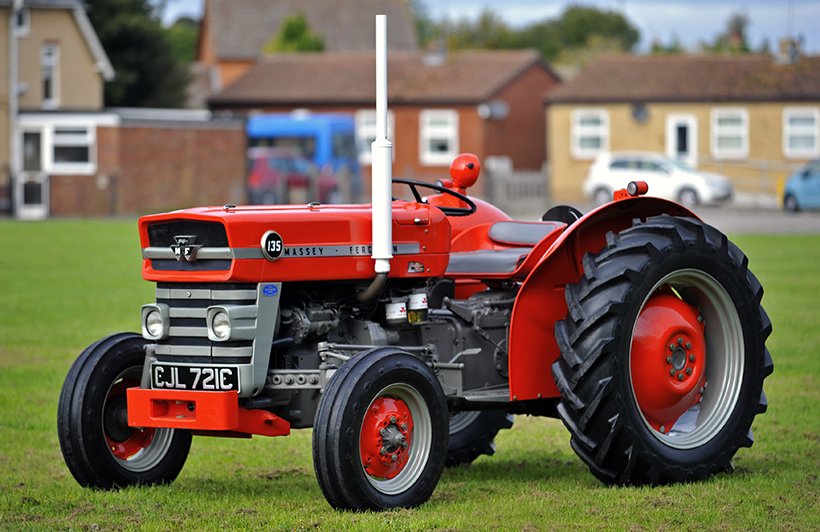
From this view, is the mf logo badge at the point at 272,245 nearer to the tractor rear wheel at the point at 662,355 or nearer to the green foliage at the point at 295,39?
the tractor rear wheel at the point at 662,355

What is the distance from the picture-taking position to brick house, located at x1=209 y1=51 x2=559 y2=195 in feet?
158

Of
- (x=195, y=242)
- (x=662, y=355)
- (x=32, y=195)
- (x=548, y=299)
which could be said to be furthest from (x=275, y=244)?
(x=32, y=195)

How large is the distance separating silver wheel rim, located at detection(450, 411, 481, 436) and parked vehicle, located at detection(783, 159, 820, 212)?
99.1 ft

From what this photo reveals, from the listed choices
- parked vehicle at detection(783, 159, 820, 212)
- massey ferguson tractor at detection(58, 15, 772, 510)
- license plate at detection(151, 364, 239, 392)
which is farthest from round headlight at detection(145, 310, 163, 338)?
parked vehicle at detection(783, 159, 820, 212)

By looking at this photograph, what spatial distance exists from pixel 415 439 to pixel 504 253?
1.33 metres

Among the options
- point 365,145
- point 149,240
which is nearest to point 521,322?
point 149,240

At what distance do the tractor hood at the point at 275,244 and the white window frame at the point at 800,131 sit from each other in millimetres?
41880

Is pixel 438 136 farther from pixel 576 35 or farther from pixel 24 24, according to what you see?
pixel 576 35

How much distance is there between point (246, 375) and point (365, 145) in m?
42.9

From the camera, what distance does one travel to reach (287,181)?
37.9 m

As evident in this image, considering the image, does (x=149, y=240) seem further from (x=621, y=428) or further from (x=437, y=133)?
(x=437, y=133)

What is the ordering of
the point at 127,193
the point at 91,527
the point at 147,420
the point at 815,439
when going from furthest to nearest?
the point at 127,193
the point at 815,439
the point at 147,420
the point at 91,527

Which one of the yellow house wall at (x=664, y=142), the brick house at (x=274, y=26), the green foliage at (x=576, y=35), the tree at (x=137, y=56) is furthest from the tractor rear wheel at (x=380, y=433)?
the green foliage at (x=576, y=35)

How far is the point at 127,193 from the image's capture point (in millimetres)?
38531
